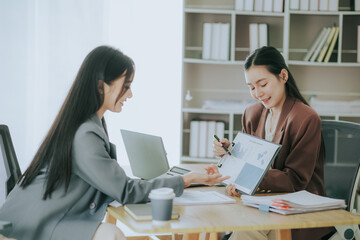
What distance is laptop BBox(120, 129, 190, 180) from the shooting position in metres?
1.76

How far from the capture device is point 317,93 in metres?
3.48

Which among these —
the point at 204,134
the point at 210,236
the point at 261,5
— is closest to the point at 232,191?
the point at 210,236

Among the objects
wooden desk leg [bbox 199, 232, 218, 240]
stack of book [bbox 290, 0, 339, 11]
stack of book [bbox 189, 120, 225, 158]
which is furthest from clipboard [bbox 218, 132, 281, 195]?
stack of book [bbox 290, 0, 339, 11]

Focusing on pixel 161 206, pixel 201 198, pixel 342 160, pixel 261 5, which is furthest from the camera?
pixel 261 5

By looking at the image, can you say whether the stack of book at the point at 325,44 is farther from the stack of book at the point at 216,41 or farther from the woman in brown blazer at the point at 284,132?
the woman in brown blazer at the point at 284,132

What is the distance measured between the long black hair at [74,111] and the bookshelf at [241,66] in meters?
1.85

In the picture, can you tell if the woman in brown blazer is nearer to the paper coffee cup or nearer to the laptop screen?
the laptop screen

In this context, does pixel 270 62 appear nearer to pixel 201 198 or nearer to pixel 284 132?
pixel 284 132

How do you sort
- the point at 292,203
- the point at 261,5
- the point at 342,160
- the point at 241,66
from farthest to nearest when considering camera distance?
the point at 241,66
the point at 261,5
the point at 342,160
the point at 292,203

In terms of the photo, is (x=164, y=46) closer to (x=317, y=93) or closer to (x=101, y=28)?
(x=101, y=28)

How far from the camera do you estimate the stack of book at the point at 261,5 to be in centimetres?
319

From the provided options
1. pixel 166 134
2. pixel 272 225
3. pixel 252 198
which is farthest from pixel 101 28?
pixel 272 225

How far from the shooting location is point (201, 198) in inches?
60.7

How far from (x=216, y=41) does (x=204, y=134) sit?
706 mm
